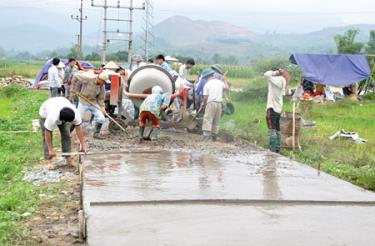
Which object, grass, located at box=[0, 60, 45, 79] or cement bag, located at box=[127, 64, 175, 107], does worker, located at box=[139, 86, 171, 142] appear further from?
grass, located at box=[0, 60, 45, 79]

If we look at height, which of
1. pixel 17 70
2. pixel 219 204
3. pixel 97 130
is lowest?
pixel 17 70

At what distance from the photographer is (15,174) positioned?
10.3m

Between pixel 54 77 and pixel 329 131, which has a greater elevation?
pixel 54 77

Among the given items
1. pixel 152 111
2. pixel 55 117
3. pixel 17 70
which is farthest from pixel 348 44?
pixel 55 117

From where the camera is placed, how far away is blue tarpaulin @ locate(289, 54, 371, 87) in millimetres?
27453

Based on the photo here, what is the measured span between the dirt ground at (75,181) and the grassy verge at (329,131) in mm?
1310

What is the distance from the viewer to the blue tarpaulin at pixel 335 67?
27.5 meters

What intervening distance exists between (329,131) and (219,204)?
969 cm

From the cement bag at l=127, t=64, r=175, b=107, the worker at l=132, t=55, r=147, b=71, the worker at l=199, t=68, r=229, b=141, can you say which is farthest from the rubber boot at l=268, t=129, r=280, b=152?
the worker at l=132, t=55, r=147, b=71

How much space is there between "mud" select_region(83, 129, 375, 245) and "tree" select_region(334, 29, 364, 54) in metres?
40.5

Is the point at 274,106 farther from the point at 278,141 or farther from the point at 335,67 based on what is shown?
the point at 335,67

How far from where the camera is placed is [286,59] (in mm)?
30969

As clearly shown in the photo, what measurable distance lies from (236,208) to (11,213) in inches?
98.6

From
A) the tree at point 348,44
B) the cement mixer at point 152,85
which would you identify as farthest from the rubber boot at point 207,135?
the tree at point 348,44
